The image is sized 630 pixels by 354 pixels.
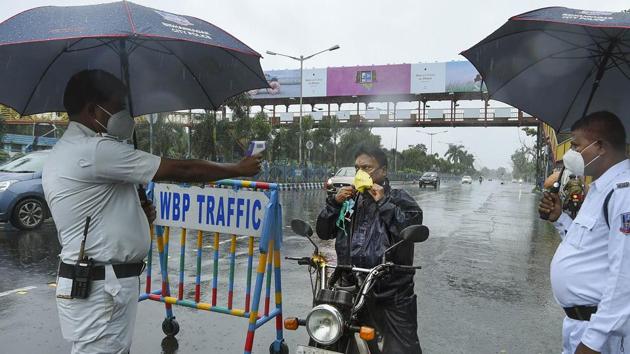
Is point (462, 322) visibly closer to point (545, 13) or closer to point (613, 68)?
point (613, 68)

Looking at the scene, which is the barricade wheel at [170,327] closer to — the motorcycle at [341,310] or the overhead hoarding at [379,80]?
the motorcycle at [341,310]

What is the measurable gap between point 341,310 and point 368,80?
46239 mm

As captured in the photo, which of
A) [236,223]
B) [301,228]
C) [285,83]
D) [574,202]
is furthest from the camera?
[285,83]

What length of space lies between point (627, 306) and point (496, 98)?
2.12 metres

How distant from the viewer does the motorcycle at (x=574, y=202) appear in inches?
135

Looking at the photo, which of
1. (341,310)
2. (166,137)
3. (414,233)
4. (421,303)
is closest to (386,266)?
(414,233)

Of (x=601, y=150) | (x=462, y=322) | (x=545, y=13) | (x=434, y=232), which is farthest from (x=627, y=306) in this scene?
(x=434, y=232)

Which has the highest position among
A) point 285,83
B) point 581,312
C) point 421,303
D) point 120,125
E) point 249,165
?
point 285,83

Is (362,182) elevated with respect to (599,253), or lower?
elevated

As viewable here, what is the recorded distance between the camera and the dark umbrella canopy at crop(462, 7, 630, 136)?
287 cm

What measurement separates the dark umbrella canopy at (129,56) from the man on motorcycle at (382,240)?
3.70ft

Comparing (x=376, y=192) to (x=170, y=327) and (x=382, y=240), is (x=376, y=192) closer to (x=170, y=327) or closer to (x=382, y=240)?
(x=382, y=240)

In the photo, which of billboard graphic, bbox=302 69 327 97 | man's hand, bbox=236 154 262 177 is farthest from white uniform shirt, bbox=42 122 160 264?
billboard graphic, bbox=302 69 327 97

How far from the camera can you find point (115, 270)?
223 centimetres
